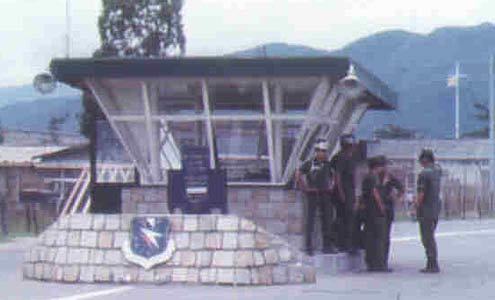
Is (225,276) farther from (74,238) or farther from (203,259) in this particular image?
(74,238)

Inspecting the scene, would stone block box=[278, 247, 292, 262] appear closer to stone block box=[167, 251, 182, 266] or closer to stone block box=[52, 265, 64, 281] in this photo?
stone block box=[167, 251, 182, 266]

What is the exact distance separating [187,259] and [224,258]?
504 millimetres

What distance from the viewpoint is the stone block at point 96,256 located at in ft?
56.2

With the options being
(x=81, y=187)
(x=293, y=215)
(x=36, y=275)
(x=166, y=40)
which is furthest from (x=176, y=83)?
(x=166, y=40)

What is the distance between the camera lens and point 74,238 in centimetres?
1728

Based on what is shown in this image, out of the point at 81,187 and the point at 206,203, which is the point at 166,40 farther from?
the point at 206,203

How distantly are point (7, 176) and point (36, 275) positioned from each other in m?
38.4

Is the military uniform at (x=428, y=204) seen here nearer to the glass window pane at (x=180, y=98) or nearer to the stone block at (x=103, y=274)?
the glass window pane at (x=180, y=98)

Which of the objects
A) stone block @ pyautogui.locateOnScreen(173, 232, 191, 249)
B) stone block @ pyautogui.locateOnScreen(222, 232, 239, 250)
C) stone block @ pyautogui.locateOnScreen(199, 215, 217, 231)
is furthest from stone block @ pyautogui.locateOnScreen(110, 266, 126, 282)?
stone block @ pyautogui.locateOnScreen(222, 232, 239, 250)

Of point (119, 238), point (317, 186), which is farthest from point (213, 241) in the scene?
point (317, 186)

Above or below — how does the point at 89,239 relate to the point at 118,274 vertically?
above

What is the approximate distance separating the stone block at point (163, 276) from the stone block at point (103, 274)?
678mm

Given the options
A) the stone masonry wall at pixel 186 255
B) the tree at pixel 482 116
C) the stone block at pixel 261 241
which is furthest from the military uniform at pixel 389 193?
the tree at pixel 482 116

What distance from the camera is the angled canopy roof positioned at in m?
19.2
